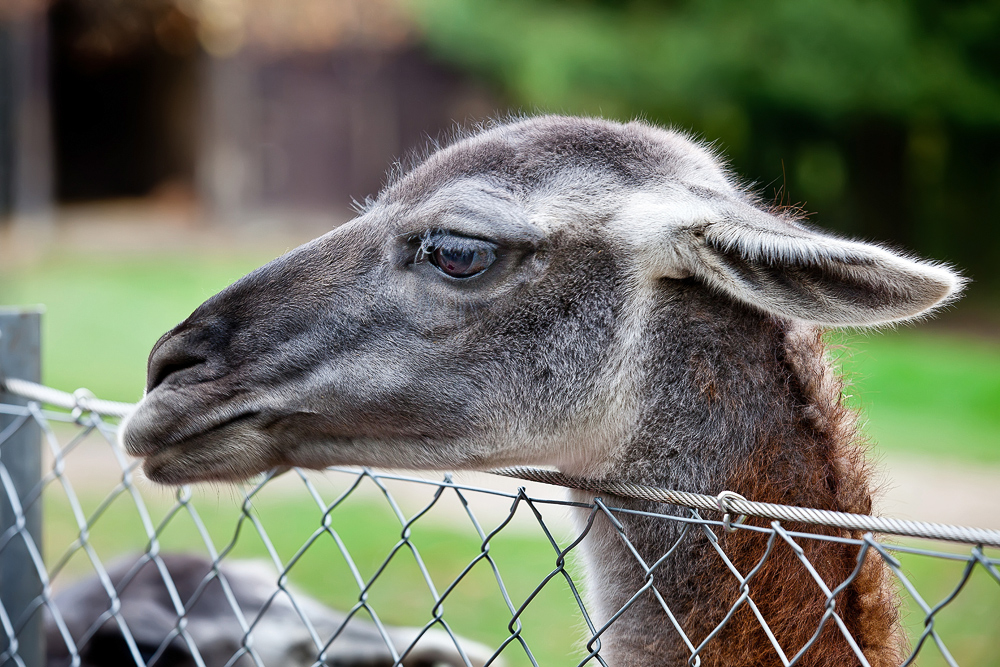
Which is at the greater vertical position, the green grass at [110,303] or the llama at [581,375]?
the green grass at [110,303]

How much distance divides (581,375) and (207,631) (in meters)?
2.27

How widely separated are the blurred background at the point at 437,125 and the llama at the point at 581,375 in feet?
19.5

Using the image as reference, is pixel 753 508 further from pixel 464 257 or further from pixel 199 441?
pixel 199 441

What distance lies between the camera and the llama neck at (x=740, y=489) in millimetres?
2131

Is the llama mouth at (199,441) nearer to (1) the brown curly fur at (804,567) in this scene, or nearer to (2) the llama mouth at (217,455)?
(2) the llama mouth at (217,455)

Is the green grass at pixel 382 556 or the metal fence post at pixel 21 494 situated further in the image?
the green grass at pixel 382 556

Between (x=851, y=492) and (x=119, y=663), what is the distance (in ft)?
9.14

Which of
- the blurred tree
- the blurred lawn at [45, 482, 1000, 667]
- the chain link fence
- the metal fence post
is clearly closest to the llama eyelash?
the chain link fence

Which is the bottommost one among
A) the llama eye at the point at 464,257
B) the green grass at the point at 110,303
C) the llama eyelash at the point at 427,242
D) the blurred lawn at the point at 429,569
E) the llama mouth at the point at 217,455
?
the blurred lawn at the point at 429,569

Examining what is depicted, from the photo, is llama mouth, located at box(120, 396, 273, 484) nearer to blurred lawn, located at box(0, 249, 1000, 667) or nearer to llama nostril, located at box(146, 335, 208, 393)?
llama nostril, located at box(146, 335, 208, 393)

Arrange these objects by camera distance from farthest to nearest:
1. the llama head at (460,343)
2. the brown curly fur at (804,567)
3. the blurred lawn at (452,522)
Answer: the blurred lawn at (452,522), the llama head at (460,343), the brown curly fur at (804,567)

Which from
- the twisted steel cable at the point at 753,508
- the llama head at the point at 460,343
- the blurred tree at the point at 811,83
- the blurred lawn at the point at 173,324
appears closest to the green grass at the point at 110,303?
the blurred lawn at the point at 173,324

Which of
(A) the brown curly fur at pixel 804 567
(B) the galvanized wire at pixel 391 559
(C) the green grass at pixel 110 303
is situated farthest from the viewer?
(C) the green grass at pixel 110 303

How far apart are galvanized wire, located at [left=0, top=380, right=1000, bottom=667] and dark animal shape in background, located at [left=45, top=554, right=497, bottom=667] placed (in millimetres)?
14
